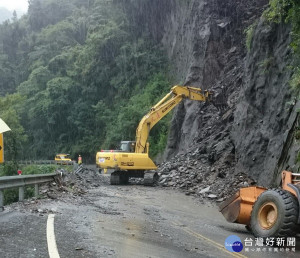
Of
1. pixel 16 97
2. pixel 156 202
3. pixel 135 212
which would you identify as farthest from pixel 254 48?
pixel 16 97

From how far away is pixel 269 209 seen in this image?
7520 millimetres

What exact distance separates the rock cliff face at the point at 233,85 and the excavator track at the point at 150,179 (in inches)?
106

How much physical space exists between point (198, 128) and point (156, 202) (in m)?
14.2

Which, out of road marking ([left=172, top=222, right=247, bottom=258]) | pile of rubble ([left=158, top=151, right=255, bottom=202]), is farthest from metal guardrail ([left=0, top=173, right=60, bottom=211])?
pile of rubble ([left=158, top=151, right=255, bottom=202])

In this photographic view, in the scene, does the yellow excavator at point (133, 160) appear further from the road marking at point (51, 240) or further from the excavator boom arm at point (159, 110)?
the road marking at point (51, 240)

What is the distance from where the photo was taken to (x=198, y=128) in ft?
90.2

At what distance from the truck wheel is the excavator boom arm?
14187 mm

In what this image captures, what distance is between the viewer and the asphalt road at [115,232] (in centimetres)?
580

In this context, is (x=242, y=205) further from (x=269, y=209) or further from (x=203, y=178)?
(x=203, y=178)

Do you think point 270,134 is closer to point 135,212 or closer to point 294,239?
point 135,212

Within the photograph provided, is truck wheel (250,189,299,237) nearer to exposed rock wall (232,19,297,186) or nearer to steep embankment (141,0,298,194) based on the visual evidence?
steep embankment (141,0,298,194)

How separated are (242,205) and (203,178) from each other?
10125 mm

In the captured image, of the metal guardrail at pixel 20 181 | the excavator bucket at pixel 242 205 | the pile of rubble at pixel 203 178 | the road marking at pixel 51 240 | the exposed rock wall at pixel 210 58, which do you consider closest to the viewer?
the road marking at pixel 51 240

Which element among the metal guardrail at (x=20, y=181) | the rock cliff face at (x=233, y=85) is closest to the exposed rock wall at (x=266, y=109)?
the rock cliff face at (x=233, y=85)
